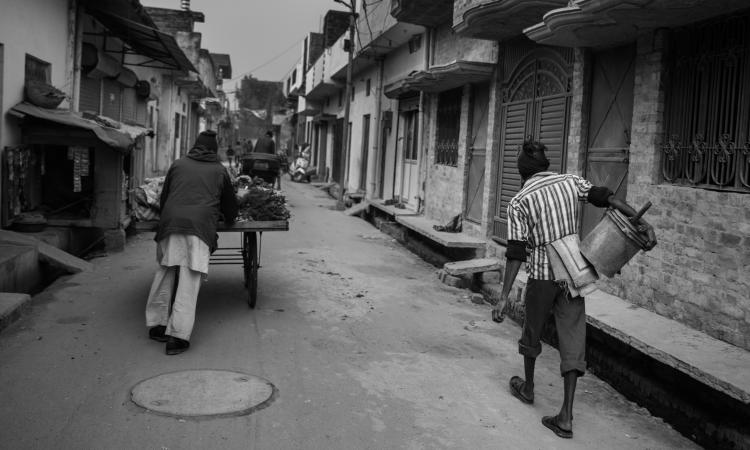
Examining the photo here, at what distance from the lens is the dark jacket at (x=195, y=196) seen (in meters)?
5.90

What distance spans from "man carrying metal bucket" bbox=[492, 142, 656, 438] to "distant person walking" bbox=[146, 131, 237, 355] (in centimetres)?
264

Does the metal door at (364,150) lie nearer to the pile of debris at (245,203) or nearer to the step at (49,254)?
the step at (49,254)

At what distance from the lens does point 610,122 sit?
7918mm

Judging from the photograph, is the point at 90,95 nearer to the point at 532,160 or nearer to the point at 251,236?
the point at 251,236

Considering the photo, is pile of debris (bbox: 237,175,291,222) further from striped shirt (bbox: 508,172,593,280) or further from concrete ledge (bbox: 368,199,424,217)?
concrete ledge (bbox: 368,199,424,217)

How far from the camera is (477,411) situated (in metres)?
4.93

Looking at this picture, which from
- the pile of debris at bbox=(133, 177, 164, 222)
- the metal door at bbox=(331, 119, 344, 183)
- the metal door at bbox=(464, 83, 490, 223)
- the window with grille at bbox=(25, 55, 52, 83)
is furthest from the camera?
the metal door at bbox=(331, 119, 344, 183)

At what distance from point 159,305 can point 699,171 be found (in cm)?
498

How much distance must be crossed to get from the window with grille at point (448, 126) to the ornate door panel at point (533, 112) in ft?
7.39

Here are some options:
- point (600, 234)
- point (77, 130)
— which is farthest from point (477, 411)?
point (77, 130)

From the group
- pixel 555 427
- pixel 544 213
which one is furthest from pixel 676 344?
pixel 544 213

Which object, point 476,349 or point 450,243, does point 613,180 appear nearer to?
point 476,349

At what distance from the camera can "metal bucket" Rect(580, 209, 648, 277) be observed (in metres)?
4.40

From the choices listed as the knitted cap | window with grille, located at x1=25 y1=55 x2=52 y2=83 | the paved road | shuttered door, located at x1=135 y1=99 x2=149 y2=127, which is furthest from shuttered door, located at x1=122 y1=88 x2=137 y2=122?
the knitted cap
